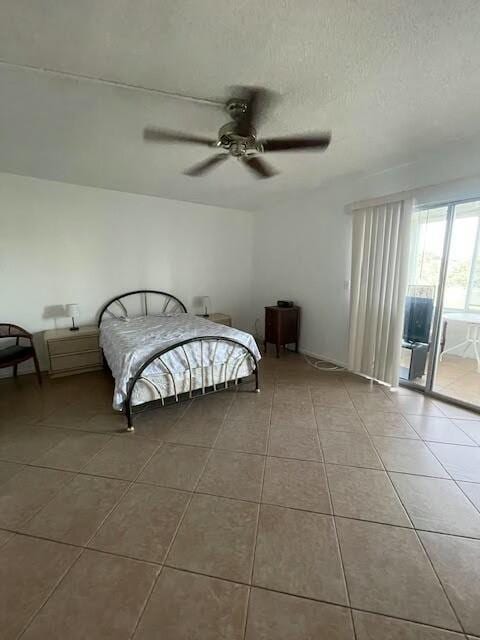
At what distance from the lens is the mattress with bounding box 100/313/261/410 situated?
2.51 metres

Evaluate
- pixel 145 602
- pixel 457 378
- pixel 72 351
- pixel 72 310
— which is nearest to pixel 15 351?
pixel 72 351

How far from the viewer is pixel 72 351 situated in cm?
365

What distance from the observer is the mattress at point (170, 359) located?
2.51 meters

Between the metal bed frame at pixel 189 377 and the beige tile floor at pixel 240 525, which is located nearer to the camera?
the beige tile floor at pixel 240 525

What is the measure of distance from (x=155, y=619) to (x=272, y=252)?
4700 millimetres

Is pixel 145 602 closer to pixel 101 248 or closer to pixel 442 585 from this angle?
pixel 442 585

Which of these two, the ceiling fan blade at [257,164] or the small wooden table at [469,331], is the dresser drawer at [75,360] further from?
the small wooden table at [469,331]

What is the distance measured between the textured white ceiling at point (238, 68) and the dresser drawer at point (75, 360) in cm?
235

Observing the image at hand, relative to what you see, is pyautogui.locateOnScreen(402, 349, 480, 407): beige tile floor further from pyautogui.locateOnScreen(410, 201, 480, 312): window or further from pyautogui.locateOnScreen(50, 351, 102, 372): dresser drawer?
pyautogui.locateOnScreen(50, 351, 102, 372): dresser drawer

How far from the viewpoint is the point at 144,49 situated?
151cm

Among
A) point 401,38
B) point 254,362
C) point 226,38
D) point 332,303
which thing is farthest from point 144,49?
point 332,303

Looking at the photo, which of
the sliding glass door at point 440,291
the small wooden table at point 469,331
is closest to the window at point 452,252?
the sliding glass door at point 440,291

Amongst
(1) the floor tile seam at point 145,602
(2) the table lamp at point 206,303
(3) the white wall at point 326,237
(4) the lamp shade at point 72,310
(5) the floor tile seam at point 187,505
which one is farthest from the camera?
(2) the table lamp at point 206,303

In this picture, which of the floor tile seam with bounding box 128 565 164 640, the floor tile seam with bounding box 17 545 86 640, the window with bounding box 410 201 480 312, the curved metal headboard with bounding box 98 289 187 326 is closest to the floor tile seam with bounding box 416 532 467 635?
the floor tile seam with bounding box 128 565 164 640
